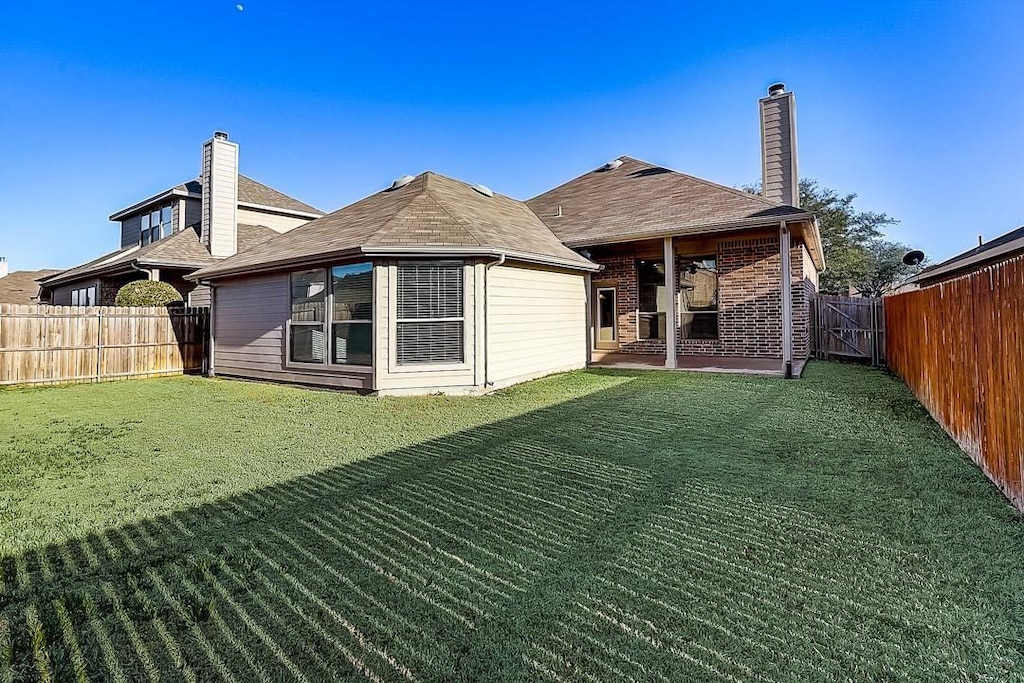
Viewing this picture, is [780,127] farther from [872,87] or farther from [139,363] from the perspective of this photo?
[139,363]

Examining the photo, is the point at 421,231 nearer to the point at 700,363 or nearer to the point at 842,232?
the point at 700,363

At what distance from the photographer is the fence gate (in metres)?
11.0

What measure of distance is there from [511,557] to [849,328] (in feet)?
40.8

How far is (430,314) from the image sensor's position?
25.8ft

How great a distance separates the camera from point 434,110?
15266 millimetres

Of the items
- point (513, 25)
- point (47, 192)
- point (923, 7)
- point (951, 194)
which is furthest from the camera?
point (951, 194)

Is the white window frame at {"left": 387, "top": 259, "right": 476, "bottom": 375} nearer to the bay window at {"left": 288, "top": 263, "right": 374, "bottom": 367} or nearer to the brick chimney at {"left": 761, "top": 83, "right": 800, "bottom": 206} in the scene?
the bay window at {"left": 288, "top": 263, "right": 374, "bottom": 367}

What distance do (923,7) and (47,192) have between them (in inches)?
1019

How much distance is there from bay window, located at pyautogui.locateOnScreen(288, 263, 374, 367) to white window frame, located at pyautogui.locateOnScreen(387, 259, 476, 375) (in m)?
0.36

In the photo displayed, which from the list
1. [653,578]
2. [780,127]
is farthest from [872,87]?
[653,578]

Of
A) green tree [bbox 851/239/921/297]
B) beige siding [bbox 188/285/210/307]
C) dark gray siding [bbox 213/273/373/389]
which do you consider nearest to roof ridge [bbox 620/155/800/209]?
dark gray siding [bbox 213/273/373/389]

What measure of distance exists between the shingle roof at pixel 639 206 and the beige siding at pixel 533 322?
154cm

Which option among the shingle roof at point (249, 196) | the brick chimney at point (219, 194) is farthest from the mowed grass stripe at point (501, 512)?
the shingle roof at point (249, 196)

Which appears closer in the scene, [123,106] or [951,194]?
[123,106]
